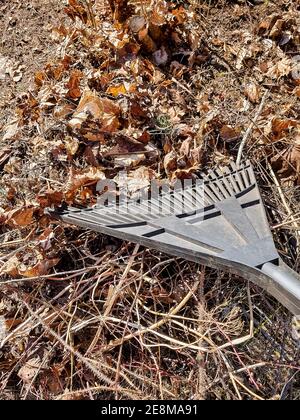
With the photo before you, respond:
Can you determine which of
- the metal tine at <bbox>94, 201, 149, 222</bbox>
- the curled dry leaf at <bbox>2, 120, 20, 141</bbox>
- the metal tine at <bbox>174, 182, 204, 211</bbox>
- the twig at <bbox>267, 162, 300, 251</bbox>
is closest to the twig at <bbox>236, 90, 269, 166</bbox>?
the twig at <bbox>267, 162, 300, 251</bbox>

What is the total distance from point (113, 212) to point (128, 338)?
449 mm

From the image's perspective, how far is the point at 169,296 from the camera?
5.95 ft

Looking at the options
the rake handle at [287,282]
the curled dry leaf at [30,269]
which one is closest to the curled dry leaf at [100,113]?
the curled dry leaf at [30,269]

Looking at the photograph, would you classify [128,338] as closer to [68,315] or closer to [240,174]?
[68,315]

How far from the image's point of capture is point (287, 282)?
1558 millimetres

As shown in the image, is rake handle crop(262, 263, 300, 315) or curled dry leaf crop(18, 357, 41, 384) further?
curled dry leaf crop(18, 357, 41, 384)

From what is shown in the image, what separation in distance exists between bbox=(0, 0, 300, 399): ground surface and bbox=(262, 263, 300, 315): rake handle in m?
0.21

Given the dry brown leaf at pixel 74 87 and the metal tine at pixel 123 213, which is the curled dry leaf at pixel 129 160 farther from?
the dry brown leaf at pixel 74 87

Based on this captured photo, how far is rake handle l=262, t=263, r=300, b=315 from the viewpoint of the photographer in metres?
1.54

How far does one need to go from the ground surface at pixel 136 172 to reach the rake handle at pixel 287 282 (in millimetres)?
206

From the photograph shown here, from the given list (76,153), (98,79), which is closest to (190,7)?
(98,79)

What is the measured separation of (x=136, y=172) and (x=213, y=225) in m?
0.40

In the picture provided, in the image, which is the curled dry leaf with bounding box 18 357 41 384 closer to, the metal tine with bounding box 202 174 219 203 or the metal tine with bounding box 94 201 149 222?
the metal tine with bounding box 94 201 149 222

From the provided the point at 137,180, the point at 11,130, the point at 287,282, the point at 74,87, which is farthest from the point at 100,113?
the point at 287,282
